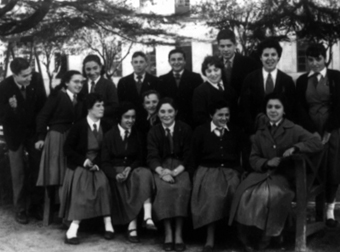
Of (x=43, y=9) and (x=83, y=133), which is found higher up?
(x=43, y=9)

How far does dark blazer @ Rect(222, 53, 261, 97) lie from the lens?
5195 millimetres

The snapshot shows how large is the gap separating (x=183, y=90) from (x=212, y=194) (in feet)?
4.39

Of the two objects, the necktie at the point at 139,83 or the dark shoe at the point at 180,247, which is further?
the necktie at the point at 139,83

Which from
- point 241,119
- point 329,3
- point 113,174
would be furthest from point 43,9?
point 329,3

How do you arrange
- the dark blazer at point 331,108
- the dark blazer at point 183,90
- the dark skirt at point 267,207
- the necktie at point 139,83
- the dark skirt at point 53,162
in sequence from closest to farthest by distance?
1. the dark skirt at point 267,207
2. the dark blazer at point 331,108
3. the dark skirt at point 53,162
4. the dark blazer at point 183,90
5. the necktie at point 139,83

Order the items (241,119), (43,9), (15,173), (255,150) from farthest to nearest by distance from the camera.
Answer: (43,9)
(15,173)
(241,119)
(255,150)

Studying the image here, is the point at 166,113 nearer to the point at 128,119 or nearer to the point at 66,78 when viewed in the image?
the point at 128,119

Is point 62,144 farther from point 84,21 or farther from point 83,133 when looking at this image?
point 84,21

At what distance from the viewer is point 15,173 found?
17.4ft

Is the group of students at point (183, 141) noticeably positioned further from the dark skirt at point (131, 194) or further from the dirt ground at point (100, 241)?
the dirt ground at point (100, 241)

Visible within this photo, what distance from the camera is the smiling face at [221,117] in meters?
4.57

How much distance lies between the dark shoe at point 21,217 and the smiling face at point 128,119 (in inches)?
55.5

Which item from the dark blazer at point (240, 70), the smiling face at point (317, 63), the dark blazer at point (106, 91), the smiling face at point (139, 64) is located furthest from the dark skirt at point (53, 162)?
the smiling face at point (317, 63)

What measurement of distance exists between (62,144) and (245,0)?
→ 409 cm
